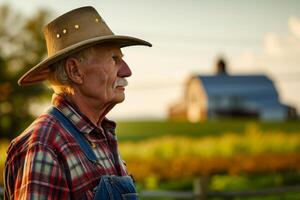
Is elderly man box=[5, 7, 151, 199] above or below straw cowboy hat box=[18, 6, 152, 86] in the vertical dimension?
below

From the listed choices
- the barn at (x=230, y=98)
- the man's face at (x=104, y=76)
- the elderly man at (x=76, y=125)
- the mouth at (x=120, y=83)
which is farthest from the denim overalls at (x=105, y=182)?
the barn at (x=230, y=98)

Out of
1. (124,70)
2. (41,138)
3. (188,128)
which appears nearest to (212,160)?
(188,128)

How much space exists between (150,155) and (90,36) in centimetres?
1538

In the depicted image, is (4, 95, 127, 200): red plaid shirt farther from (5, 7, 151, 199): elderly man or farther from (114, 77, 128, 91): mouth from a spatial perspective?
(114, 77, 128, 91): mouth

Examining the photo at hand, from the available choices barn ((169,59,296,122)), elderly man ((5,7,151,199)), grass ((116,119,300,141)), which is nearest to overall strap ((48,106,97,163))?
elderly man ((5,7,151,199))

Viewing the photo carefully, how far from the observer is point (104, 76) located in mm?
2621

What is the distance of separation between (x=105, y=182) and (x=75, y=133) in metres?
0.22

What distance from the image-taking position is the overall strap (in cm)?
251

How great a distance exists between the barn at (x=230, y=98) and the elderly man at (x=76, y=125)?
1862 inches

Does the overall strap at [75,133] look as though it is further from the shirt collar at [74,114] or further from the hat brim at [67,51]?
the hat brim at [67,51]

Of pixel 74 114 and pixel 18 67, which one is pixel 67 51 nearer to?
pixel 74 114

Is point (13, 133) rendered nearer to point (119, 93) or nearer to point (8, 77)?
point (8, 77)

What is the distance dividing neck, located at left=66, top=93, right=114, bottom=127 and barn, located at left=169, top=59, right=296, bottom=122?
47.3 metres

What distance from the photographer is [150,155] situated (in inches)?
706
